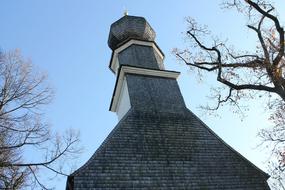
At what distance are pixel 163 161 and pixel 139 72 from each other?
5.80 meters

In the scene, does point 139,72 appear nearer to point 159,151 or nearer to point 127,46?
point 127,46

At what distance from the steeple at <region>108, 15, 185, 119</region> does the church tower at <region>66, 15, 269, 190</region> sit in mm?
47

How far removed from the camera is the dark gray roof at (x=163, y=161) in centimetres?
1155

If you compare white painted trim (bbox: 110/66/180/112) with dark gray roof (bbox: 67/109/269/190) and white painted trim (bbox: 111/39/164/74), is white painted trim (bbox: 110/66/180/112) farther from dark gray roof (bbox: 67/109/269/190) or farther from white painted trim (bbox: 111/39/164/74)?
dark gray roof (bbox: 67/109/269/190)

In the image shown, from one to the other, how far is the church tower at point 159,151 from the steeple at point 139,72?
5 cm

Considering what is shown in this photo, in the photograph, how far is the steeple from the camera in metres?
15.9

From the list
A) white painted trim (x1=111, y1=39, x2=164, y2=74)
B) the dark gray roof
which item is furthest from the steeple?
the dark gray roof

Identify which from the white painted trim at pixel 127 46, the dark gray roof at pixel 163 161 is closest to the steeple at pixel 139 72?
the white painted trim at pixel 127 46

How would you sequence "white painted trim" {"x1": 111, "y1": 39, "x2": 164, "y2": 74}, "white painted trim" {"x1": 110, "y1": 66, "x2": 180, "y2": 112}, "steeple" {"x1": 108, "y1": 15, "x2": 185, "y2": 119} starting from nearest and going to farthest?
1. "steeple" {"x1": 108, "y1": 15, "x2": 185, "y2": 119}
2. "white painted trim" {"x1": 110, "y1": 66, "x2": 180, "y2": 112}
3. "white painted trim" {"x1": 111, "y1": 39, "x2": 164, "y2": 74}

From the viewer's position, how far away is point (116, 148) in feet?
41.2

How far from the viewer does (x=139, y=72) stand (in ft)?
56.5

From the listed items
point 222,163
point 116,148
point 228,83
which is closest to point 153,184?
point 116,148

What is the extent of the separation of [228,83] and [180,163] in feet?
10.7

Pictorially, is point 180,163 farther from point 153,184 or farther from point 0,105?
point 0,105
